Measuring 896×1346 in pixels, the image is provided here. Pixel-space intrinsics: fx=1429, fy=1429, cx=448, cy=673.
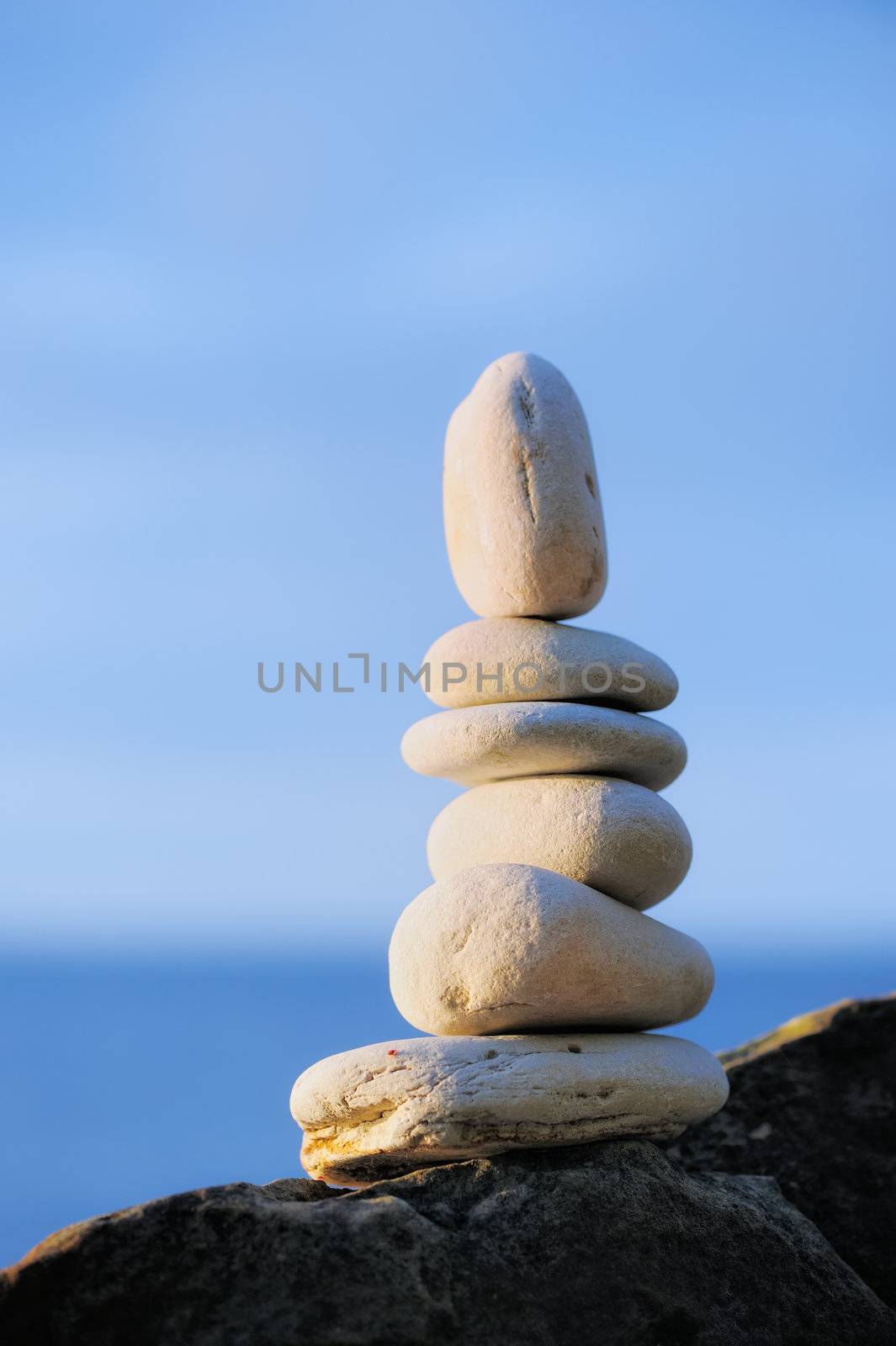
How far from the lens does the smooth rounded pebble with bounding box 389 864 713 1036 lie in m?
4.97

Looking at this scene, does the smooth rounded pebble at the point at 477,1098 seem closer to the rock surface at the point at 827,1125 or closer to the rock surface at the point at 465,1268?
the rock surface at the point at 465,1268

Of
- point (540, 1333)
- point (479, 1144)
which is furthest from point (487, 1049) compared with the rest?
point (540, 1333)

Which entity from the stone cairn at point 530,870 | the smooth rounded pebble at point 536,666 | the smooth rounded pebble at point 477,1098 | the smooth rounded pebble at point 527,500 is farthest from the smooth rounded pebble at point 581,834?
the smooth rounded pebble at point 527,500

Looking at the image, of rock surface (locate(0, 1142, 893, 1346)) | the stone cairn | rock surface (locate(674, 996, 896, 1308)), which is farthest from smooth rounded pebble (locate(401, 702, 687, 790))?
rock surface (locate(674, 996, 896, 1308))

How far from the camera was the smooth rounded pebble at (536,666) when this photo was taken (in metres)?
5.61

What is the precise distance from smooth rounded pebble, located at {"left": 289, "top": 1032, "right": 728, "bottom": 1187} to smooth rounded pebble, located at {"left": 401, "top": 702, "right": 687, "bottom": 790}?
1039 millimetres

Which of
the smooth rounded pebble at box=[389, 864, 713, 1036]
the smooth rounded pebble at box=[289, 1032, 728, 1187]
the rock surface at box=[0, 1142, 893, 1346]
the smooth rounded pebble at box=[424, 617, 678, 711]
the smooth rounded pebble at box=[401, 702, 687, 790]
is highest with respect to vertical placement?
the smooth rounded pebble at box=[424, 617, 678, 711]

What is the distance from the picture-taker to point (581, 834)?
17.5ft

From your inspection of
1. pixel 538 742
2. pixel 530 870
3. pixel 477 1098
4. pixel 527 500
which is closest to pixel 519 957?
pixel 530 870

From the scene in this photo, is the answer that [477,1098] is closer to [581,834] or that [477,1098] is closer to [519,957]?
[519,957]

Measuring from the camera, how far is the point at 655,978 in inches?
208

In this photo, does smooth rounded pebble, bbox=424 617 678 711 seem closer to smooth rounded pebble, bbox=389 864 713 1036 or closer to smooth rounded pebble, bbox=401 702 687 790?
smooth rounded pebble, bbox=401 702 687 790

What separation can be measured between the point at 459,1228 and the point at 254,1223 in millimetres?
701

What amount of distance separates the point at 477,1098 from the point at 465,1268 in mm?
588
